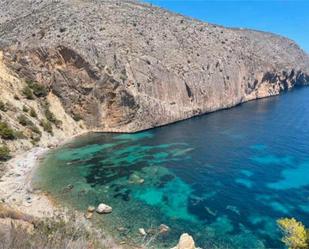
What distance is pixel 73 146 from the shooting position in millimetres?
47500

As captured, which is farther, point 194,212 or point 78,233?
point 194,212

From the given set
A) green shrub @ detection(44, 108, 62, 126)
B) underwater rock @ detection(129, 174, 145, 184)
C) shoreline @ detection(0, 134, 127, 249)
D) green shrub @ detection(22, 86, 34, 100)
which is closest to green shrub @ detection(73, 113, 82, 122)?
green shrub @ detection(44, 108, 62, 126)

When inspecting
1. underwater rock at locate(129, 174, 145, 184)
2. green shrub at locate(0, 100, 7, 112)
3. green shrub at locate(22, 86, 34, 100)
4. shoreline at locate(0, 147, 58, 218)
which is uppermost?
green shrub at locate(22, 86, 34, 100)

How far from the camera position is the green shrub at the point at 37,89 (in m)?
53.8

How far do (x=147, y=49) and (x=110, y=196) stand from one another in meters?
41.0

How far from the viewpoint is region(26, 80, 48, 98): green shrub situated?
176ft

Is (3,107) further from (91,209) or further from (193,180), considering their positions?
(193,180)

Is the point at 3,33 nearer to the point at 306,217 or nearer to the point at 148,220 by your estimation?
the point at 148,220

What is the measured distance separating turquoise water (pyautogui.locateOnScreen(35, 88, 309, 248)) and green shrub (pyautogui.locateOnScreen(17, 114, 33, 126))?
243 inches

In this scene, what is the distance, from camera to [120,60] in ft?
194

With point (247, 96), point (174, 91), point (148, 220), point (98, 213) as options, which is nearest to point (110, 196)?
point (98, 213)

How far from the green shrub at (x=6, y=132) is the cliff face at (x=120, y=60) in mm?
13630

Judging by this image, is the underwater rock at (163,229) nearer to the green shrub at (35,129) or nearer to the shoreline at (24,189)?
the shoreline at (24,189)

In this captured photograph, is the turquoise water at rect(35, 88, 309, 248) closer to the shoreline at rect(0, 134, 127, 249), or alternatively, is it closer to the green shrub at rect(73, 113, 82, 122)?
the shoreline at rect(0, 134, 127, 249)
